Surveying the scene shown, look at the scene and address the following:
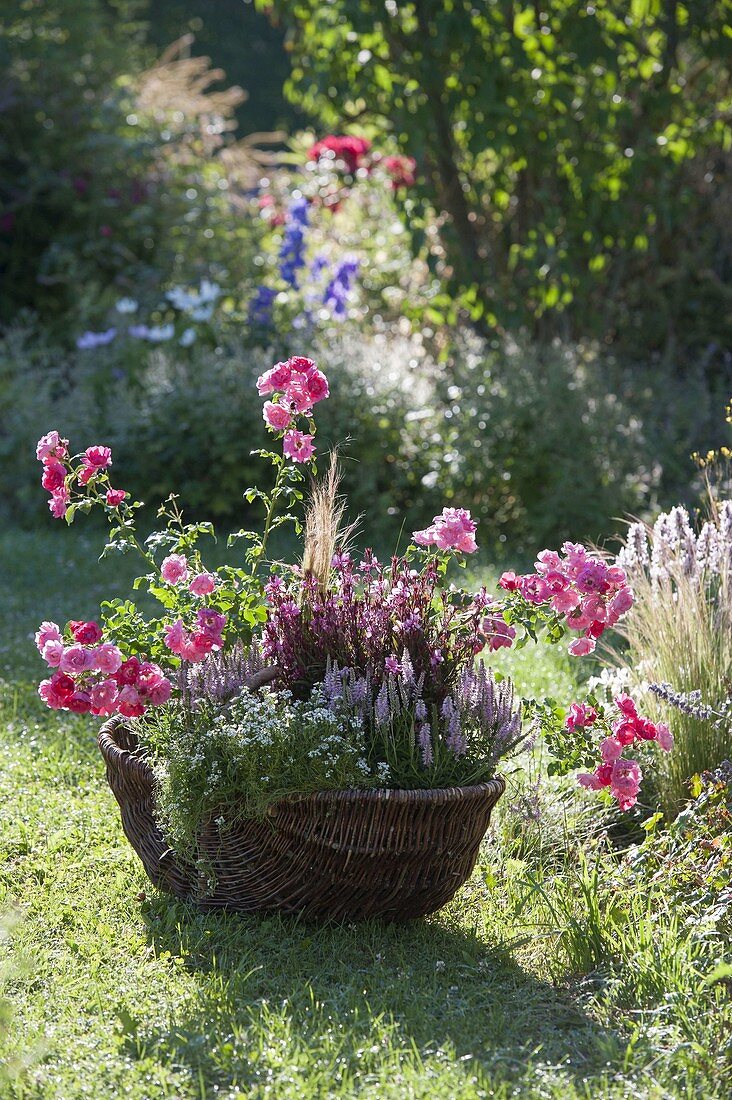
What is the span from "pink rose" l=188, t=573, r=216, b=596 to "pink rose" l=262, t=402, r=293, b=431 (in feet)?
1.24

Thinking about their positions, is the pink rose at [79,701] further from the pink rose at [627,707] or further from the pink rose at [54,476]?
the pink rose at [627,707]

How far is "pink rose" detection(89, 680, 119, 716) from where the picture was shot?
2635mm

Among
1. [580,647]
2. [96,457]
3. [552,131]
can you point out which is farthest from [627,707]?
[552,131]

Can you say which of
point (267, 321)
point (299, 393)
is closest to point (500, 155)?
point (267, 321)

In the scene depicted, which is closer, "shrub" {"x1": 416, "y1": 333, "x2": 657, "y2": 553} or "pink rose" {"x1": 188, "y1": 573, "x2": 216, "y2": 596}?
"pink rose" {"x1": 188, "y1": 573, "x2": 216, "y2": 596}

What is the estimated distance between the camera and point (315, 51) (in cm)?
711

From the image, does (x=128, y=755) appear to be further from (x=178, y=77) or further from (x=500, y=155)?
(x=178, y=77)

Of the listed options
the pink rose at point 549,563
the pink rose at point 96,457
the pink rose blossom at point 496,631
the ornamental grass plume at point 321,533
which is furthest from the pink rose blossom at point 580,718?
the pink rose at point 96,457

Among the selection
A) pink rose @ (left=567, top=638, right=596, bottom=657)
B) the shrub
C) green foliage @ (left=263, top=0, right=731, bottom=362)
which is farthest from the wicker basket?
green foliage @ (left=263, top=0, right=731, bottom=362)

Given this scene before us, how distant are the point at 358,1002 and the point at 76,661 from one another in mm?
888

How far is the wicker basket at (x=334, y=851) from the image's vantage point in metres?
2.52

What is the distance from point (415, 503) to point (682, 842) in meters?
3.46

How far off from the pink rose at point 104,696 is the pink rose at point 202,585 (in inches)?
10.4

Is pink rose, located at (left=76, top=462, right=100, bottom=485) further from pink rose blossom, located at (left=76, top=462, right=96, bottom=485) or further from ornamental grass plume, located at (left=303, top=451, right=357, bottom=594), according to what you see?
ornamental grass plume, located at (left=303, top=451, right=357, bottom=594)
